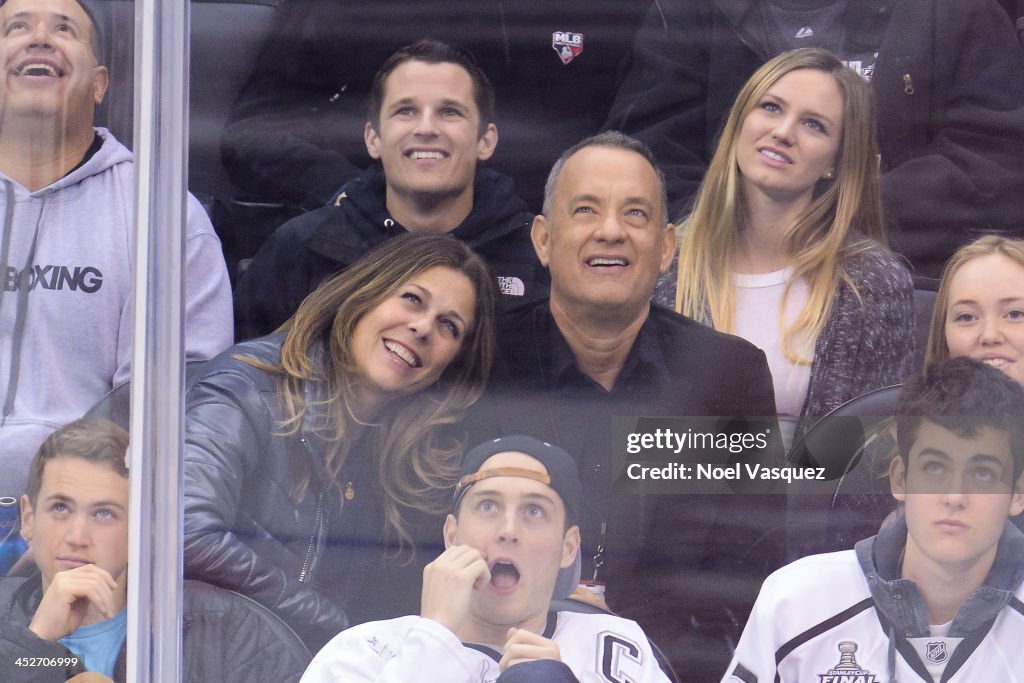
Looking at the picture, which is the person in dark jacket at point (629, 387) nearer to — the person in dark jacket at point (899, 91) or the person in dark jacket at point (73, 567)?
the person in dark jacket at point (899, 91)

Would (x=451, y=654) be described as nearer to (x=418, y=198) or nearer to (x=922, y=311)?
(x=418, y=198)

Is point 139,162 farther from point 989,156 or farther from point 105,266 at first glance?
point 989,156

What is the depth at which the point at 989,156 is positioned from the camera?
2006 mm

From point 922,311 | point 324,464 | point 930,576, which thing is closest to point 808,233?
point 922,311

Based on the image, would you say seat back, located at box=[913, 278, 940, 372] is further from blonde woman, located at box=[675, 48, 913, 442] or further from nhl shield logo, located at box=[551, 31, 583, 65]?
nhl shield logo, located at box=[551, 31, 583, 65]

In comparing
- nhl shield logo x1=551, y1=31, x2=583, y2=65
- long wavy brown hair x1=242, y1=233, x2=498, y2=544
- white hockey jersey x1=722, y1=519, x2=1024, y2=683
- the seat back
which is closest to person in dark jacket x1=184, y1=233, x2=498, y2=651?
long wavy brown hair x1=242, y1=233, x2=498, y2=544

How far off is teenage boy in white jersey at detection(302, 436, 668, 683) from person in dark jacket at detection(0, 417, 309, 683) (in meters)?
0.41

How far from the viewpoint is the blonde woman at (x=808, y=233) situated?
2.00 metres

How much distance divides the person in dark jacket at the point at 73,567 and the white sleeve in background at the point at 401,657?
41cm

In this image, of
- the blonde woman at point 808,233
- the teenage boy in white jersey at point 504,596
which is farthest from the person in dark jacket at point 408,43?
the teenage boy in white jersey at point 504,596

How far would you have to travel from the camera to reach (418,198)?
6.62 ft

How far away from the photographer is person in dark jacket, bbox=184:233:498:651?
200cm

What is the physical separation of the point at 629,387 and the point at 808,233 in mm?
443

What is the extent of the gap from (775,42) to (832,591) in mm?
1028
